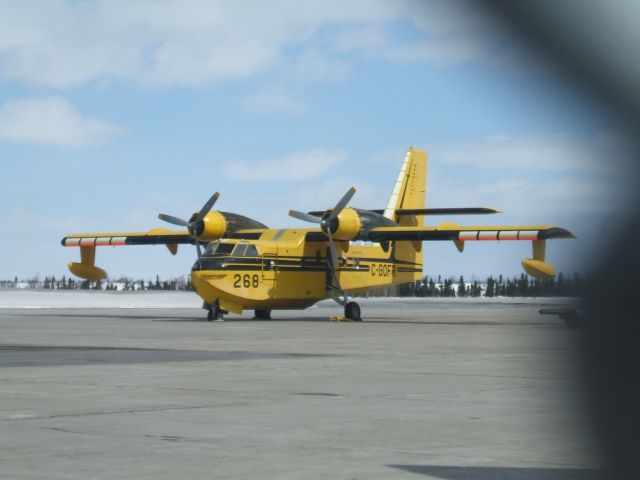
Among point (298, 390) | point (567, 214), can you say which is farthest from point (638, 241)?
point (298, 390)

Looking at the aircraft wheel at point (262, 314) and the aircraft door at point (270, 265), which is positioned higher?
the aircraft door at point (270, 265)

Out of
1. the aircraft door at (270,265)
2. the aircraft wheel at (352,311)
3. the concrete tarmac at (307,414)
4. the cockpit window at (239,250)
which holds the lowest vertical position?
the concrete tarmac at (307,414)

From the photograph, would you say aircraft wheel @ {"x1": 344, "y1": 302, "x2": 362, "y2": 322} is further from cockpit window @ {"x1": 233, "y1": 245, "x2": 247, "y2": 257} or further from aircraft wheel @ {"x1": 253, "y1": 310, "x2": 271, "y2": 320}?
cockpit window @ {"x1": 233, "y1": 245, "x2": 247, "y2": 257}

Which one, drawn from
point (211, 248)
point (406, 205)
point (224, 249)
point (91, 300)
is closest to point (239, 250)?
point (224, 249)

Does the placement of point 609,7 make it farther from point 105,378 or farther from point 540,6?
point 105,378

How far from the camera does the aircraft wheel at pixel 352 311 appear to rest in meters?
36.0

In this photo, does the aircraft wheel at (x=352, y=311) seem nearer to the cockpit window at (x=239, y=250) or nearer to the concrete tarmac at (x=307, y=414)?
the cockpit window at (x=239, y=250)

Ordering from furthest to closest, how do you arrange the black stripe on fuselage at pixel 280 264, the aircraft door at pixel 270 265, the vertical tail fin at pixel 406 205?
the vertical tail fin at pixel 406 205, the aircraft door at pixel 270 265, the black stripe on fuselage at pixel 280 264

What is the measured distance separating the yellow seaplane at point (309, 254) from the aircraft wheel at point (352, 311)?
34mm

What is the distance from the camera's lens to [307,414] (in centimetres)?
927

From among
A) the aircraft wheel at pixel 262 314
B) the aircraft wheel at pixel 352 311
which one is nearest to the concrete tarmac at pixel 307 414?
the aircraft wheel at pixel 352 311

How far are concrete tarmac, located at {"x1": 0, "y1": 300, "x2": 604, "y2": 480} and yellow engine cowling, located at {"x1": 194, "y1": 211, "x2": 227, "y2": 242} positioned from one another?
2075 cm

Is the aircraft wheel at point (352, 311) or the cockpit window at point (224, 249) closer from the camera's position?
the cockpit window at point (224, 249)

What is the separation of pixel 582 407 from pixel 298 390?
31.0 ft
